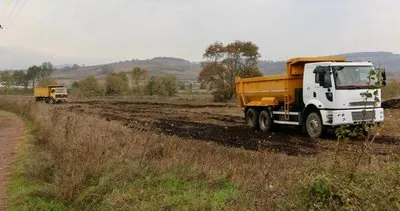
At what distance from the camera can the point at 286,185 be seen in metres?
6.43

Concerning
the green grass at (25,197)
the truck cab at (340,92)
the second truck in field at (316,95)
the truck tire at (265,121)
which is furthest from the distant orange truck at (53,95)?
the green grass at (25,197)

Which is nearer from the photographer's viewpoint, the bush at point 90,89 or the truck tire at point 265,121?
the truck tire at point 265,121

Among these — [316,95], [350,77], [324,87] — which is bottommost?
[316,95]

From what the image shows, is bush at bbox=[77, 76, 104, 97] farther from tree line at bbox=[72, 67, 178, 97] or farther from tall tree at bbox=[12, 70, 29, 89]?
tall tree at bbox=[12, 70, 29, 89]

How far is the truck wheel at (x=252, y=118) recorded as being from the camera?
22125 mm

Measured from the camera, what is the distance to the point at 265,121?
21.4 meters

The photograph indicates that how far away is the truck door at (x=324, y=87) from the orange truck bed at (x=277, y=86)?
1429 millimetres

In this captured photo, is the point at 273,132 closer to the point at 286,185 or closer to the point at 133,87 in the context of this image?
the point at 286,185

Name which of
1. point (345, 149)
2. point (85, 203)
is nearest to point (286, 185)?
point (345, 149)

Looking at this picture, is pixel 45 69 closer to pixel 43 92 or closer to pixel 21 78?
pixel 21 78

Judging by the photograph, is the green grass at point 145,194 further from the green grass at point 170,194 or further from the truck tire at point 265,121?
the truck tire at point 265,121

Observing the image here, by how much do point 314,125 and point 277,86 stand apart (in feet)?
8.93

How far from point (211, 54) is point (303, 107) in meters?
44.7

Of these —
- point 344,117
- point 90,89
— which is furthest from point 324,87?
point 90,89
